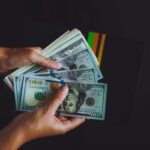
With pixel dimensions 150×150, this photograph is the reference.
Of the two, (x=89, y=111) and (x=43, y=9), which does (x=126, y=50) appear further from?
(x=43, y=9)

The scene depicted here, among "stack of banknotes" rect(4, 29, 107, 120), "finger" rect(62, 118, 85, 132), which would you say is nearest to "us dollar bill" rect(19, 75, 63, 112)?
"stack of banknotes" rect(4, 29, 107, 120)

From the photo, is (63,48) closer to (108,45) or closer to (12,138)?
(108,45)

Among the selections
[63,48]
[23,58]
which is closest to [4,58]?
[23,58]

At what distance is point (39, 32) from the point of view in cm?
129

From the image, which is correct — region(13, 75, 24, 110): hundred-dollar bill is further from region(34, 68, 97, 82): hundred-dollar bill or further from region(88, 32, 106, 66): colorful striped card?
region(88, 32, 106, 66): colorful striped card

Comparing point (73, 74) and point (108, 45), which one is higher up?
point (108, 45)

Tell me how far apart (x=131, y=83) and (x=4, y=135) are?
47 centimetres

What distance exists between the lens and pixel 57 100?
3.76ft

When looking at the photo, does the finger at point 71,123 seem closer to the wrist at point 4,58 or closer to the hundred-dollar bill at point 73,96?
the hundred-dollar bill at point 73,96

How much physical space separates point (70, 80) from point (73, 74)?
25 millimetres

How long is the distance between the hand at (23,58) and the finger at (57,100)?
0.36ft

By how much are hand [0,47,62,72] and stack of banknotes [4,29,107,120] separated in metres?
0.03

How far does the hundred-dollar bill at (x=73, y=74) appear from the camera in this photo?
1256 millimetres

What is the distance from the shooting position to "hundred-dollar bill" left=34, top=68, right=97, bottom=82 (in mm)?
1256
